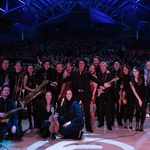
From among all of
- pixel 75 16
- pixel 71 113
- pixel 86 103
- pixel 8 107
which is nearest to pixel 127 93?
pixel 86 103

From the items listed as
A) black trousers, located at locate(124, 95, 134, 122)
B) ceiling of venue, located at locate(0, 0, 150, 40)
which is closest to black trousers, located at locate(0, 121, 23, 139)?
black trousers, located at locate(124, 95, 134, 122)

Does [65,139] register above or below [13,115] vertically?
below

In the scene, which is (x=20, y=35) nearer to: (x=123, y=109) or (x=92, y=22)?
(x=92, y=22)

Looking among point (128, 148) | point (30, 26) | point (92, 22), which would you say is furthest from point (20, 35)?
point (128, 148)

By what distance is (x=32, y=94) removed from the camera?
6.12m

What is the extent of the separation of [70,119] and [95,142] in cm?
67

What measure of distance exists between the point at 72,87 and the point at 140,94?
1.39m

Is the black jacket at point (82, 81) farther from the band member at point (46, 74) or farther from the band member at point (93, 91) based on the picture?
the band member at point (46, 74)

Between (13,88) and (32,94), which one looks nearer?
(32,94)

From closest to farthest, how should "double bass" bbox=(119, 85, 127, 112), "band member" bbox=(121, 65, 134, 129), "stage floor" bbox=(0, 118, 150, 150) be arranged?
"stage floor" bbox=(0, 118, 150, 150) → "band member" bbox=(121, 65, 134, 129) → "double bass" bbox=(119, 85, 127, 112)

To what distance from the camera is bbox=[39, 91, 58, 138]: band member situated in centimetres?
576

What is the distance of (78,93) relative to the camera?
643cm

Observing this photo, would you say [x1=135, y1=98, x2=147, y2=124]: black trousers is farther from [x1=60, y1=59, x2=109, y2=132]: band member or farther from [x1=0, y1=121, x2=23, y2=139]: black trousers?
[x1=0, y1=121, x2=23, y2=139]: black trousers

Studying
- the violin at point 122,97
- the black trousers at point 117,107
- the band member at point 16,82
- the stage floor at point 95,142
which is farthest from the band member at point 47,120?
the violin at point 122,97
